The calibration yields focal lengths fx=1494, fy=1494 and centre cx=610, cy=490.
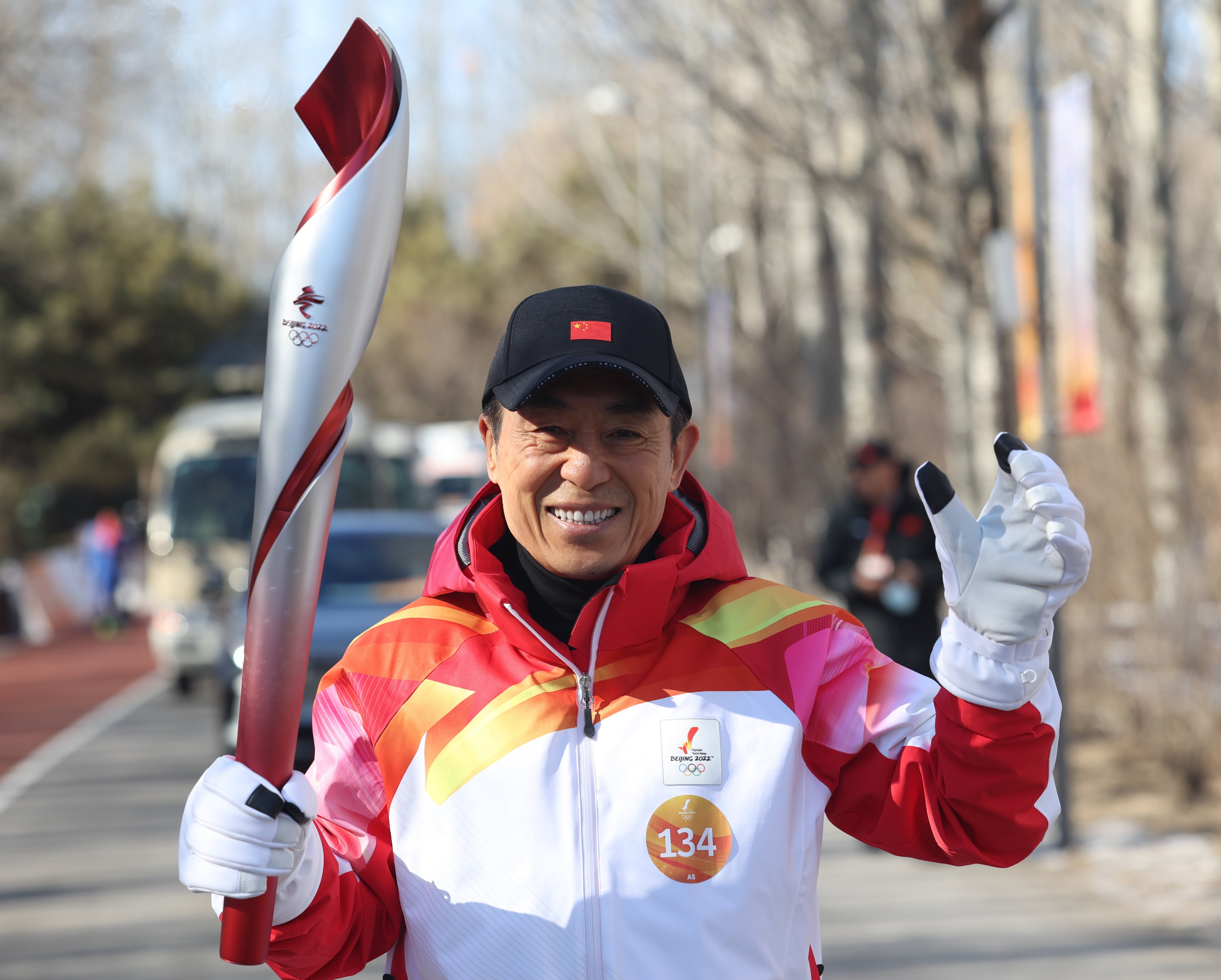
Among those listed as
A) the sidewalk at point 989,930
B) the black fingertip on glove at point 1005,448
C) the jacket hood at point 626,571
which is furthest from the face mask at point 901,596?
the black fingertip on glove at point 1005,448

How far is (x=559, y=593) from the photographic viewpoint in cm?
208

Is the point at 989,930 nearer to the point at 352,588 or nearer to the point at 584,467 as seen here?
the point at 584,467

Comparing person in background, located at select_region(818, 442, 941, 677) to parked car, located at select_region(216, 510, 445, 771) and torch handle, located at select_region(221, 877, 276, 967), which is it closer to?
parked car, located at select_region(216, 510, 445, 771)

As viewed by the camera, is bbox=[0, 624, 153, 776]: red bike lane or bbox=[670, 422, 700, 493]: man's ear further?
bbox=[0, 624, 153, 776]: red bike lane

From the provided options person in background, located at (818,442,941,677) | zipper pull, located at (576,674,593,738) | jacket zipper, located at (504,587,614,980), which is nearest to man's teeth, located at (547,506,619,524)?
jacket zipper, located at (504,587,614,980)

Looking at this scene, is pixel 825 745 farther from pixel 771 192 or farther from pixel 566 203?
pixel 566 203

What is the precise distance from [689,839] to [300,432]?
71 centimetres

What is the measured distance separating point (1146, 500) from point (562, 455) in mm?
7598

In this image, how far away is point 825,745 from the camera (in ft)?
6.49

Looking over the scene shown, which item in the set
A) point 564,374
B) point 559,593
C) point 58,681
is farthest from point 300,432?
point 58,681

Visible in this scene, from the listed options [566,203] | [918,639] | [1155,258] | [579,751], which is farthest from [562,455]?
[566,203]

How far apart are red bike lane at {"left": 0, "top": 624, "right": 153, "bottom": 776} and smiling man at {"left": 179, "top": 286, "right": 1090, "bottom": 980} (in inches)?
355

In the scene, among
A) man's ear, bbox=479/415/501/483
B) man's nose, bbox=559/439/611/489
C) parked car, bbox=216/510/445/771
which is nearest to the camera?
man's nose, bbox=559/439/611/489

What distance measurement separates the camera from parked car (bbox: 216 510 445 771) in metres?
8.09
